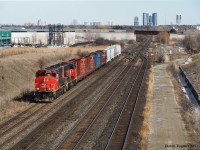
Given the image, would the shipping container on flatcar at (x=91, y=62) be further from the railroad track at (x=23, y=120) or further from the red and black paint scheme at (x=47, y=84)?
the red and black paint scheme at (x=47, y=84)

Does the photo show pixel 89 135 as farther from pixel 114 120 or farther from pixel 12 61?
pixel 12 61

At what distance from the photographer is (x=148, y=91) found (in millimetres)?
39594

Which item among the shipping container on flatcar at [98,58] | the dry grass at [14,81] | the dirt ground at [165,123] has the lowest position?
the dirt ground at [165,123]

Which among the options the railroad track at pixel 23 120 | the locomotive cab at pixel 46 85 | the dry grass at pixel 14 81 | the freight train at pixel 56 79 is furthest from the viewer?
the freight train at pixel 56 79

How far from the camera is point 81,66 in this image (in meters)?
44.4

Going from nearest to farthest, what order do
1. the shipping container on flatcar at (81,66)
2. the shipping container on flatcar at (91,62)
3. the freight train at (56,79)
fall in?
the freight train at (56,79) → the shipping container on flatcar at (81,66) → the shipping container on flatcar at (91,62)

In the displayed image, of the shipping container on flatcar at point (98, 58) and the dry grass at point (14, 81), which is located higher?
the shipping container on flatcar at point (98, 58)

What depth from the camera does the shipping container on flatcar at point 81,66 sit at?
4167 cm

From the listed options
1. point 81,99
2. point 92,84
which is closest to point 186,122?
point 81,99

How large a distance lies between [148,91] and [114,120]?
14494mm

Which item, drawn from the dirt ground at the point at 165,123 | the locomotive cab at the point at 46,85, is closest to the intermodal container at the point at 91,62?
the dirt ground at the point at 165,123

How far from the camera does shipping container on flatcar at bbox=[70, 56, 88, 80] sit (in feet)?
137

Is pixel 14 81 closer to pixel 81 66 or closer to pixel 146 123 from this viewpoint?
pixel 81 66

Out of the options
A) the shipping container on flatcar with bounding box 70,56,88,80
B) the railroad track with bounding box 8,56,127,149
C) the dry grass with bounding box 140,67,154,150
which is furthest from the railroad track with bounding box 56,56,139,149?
the shipping container on flatcar with bounding box 70,56,88,80
